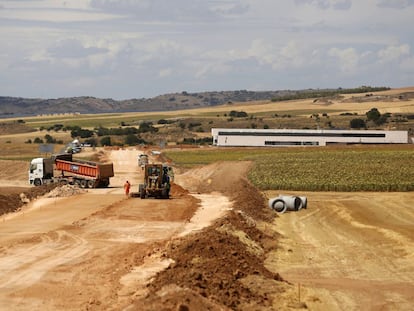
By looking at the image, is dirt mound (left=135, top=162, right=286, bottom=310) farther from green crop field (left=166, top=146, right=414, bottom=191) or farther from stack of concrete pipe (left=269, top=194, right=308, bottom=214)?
green crop field (left=166, top=146, right=414, bottom=191)

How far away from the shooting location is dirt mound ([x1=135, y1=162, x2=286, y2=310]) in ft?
61.5

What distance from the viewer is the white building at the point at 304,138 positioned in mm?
137875

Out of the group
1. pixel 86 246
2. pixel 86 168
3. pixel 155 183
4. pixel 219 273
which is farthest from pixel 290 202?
pixel 219 273

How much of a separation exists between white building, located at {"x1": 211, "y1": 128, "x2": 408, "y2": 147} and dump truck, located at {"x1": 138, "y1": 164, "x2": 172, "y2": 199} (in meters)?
85.7

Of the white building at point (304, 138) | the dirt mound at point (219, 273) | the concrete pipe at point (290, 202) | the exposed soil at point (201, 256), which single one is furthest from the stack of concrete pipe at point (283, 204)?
the white building at point (304, 138)

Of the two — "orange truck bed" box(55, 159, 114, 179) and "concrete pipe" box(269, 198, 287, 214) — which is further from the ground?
"orange truck bed" box(55, 159, 114, 179)

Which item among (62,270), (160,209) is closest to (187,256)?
(62,270)

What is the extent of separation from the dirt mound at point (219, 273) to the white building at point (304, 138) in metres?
100.0

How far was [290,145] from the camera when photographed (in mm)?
137000

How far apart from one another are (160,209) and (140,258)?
18368 millimetres

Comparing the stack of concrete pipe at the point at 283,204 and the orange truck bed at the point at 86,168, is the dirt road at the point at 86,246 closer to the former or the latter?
the stack of concrete pipe at the point at 283,204

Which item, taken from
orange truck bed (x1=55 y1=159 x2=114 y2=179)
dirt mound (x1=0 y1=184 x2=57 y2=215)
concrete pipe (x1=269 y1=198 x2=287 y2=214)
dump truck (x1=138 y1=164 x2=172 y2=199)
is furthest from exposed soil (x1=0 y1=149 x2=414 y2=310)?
orange truck bed (x1=55 y1=159 x2=114 y2=179)

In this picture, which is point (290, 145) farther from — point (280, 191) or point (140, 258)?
point (140, 258)

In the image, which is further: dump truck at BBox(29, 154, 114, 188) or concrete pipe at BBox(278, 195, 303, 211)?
dump truck at BBox(29, 154, 114, 188)
